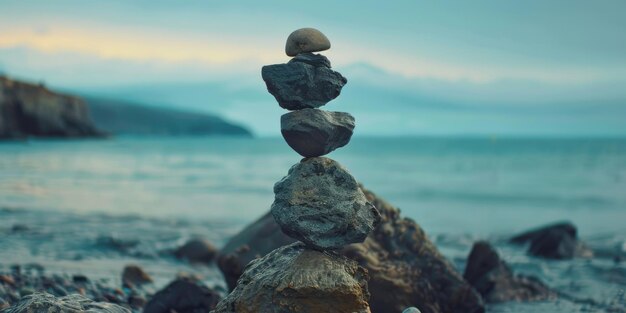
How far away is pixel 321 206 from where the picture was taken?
6.45 metres

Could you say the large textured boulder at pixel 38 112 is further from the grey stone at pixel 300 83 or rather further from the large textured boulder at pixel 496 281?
the grey stone at pixel 300 83

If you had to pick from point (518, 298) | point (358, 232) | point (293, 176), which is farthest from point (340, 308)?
point (518, 298)

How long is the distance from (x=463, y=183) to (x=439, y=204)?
12.5 m

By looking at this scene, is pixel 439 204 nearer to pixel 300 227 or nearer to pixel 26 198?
pixel 26 198

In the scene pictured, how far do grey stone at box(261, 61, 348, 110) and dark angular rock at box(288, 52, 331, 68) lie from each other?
1.1 inches

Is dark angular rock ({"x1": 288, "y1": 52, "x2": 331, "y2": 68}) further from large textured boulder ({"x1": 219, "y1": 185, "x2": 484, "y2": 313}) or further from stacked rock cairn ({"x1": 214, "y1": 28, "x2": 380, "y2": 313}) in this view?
large textured boulder ({"x1": 219, "y1": 185, "x2": 484, "y2": 313})

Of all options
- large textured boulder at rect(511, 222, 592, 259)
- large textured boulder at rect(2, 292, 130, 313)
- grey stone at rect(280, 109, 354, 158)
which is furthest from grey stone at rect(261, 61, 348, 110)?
large textured boulder at rect(511, 222, 592, 259)

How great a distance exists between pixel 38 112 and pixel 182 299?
306 feet

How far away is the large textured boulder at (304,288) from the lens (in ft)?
20.7

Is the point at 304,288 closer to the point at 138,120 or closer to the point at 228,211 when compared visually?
the point at 228,211

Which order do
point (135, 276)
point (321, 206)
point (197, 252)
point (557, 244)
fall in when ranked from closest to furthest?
point (321, 206) < point (135, 276) < point (197, 252) < point (557, 244)

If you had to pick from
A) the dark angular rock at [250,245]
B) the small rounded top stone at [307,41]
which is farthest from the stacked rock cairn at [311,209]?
the dark angular rock at [250,245]

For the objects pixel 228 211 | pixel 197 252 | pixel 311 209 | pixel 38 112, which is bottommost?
pixel 228 211

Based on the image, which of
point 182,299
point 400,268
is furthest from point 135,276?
point 400,268
